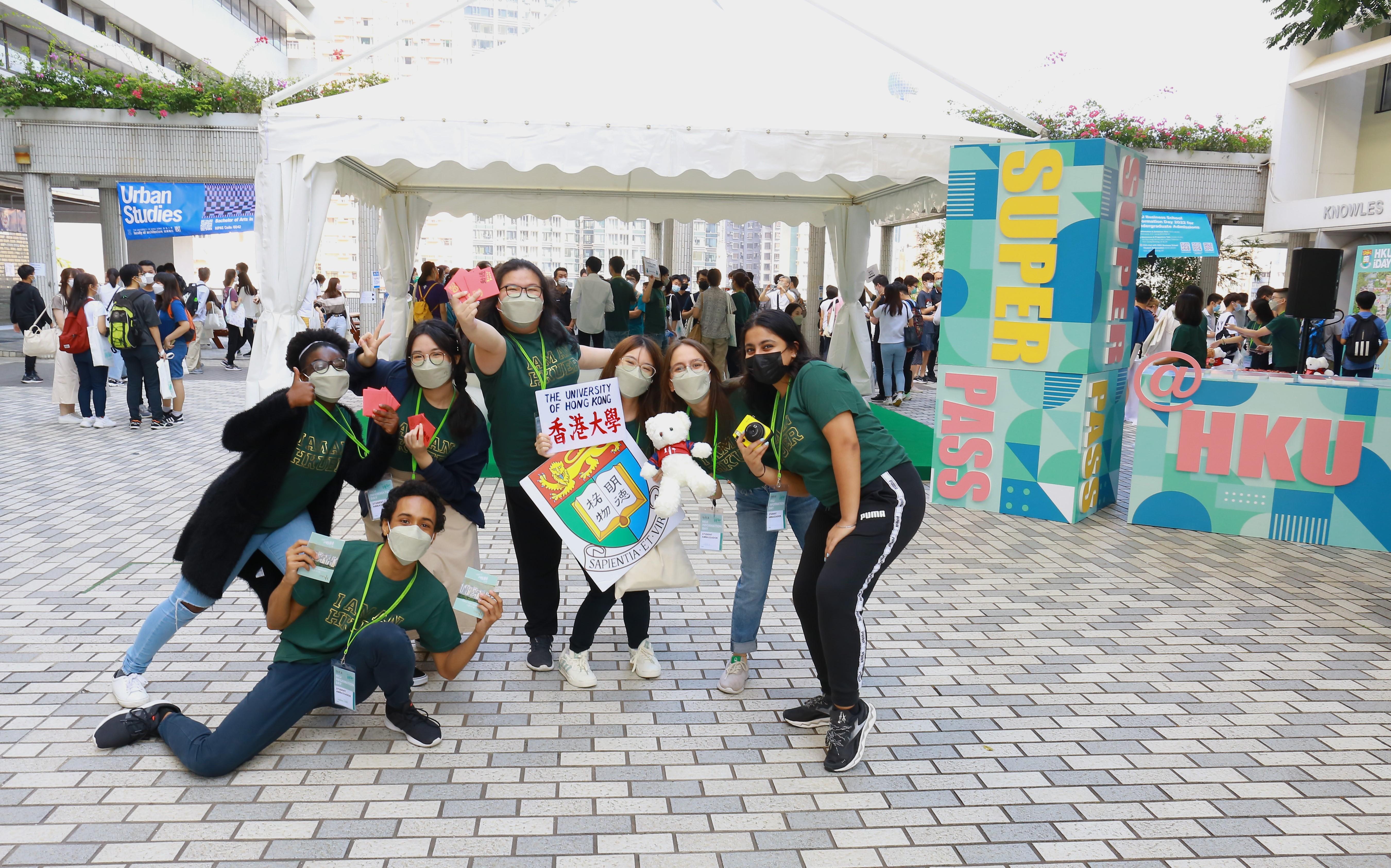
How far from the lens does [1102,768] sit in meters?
3.23

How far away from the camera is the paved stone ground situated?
2.71 meters

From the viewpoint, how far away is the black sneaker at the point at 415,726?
325cm

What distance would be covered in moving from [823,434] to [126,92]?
56.6ft

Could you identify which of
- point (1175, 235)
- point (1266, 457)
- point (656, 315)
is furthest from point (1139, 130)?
point (1266, 457)

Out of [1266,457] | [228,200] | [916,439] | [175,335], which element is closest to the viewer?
→ [1266,457]

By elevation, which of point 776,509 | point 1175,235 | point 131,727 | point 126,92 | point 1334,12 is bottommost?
point 131,727

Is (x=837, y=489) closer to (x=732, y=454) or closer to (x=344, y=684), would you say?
(x=732, y=454)

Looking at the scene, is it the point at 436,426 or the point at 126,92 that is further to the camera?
the point at 126,92

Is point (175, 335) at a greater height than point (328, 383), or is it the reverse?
point (328, 383)

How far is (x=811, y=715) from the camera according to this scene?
3.53m

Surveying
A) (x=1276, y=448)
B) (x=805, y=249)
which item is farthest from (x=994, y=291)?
(x=805, y=249)

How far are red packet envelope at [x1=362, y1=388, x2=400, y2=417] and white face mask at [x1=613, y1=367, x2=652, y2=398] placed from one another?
849mm

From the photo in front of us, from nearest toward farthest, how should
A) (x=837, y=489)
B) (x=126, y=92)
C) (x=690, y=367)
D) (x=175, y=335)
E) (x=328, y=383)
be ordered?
1. (x=837, y=489)
2. (x=328, y=383)
3. (x=690, y=367)
4. (x=175, y=335)
5. (x=126, y=92)

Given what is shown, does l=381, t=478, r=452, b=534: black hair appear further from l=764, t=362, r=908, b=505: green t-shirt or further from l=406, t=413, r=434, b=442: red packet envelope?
l=764, t=362, r=908, b=505: green t-shirt
